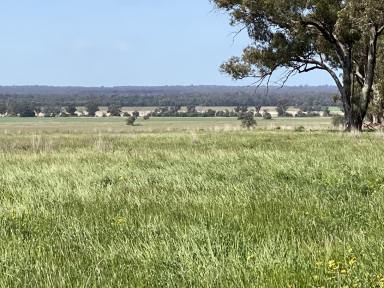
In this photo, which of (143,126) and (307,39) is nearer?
(307,39)

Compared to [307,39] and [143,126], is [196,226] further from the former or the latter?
[143,126]

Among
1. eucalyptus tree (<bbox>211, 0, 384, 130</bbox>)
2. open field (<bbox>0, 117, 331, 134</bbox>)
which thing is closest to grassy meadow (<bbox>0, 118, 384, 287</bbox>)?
eucalyptus tree (<bbox>211, 0, 384, 130</bbox>)

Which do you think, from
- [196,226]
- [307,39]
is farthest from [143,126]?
[196,226]

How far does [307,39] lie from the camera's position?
99.1 ft

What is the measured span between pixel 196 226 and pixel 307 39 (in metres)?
26.0

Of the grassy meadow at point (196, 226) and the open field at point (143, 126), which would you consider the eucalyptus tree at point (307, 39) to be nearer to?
the open field at point (143, 126)

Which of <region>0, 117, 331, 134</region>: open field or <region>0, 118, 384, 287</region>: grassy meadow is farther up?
<region>0, 118, 384, 287</region>: grassy meadow

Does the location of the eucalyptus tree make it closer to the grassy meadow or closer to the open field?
the open field

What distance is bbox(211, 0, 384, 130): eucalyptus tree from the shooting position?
27.0m

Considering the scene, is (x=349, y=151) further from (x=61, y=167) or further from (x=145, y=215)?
(x=145, y=215)

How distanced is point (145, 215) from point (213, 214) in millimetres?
792

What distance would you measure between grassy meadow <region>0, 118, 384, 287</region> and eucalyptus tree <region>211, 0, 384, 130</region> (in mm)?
17343

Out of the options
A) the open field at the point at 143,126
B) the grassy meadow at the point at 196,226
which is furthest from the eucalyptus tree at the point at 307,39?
the grassy meadow at the point at 196,226

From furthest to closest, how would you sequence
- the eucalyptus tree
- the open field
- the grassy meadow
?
1. the open field
2. the eucalyptus tree
3. the grassy meadow
